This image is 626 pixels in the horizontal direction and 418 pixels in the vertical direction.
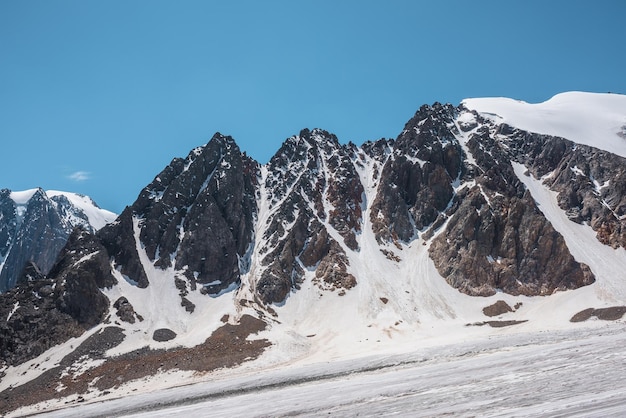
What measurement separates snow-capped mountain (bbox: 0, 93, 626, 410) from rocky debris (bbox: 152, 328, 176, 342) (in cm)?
45

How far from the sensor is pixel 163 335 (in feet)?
327

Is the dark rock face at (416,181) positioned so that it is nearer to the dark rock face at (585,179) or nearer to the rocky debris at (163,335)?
the dark rock face at (585,179)

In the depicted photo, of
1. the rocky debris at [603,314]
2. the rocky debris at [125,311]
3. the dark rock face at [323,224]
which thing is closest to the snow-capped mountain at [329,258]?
the rocky debris at [125,311]

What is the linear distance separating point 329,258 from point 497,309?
165ft

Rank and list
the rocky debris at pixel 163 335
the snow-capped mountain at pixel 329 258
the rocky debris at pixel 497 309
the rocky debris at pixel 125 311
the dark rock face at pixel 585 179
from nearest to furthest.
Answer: the snow-capped mountain at pixel 329 258 < the rocky debris at pixel 163 335 < the rocky debris at pixel 125 311 < the rocky debris at pixel 497 309 < the dark rock face at pixel 585 179

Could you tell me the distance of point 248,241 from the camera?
5674 inches

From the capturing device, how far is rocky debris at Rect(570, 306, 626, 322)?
9287cm

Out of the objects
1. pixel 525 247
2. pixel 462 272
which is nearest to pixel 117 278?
pixel 462 272

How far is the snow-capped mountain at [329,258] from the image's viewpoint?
91.9 m

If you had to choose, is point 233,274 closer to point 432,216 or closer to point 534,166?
point 432,216

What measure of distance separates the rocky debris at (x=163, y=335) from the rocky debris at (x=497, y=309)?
263 feet

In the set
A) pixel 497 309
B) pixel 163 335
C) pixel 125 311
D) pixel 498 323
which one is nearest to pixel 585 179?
pixel 497 309

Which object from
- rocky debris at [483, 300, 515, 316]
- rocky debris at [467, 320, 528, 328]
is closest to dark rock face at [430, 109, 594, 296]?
rocky debris at [483, 300, 515, 316]

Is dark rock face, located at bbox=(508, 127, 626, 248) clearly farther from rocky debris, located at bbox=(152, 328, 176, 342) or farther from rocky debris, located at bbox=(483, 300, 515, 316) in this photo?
rocky debris, located at bbox=(152, 328, 176, 342)
